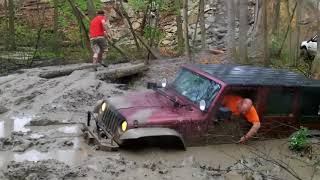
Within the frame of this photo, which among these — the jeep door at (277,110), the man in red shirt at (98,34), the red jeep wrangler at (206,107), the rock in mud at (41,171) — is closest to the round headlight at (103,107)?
the red jeep wrangler at (206,107)

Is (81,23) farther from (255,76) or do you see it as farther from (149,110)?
(149,110)

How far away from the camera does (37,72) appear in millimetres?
15125

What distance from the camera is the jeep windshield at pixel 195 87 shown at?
8406 millimetres

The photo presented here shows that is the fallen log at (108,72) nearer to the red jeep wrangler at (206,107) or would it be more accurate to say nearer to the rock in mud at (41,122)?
the rock in mud at (41,122)

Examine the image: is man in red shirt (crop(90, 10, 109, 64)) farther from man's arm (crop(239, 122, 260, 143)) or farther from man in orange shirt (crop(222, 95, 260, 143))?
man's arm (crop(239, 122, 260, 143))

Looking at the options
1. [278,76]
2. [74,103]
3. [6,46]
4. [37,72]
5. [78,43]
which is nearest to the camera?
[278,76]

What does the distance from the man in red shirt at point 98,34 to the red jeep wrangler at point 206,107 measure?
7014 mm

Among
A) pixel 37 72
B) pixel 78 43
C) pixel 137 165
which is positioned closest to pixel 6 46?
pixel 78 43

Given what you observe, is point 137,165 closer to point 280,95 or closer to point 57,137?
point 57,137

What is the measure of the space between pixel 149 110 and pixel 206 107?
0.87m

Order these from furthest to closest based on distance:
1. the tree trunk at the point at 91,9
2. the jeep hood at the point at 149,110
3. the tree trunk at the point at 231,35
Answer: the tree trunk at the point at 91,9, the tree trunk at the point at 231,35, the jeep hood at the point at 149,110

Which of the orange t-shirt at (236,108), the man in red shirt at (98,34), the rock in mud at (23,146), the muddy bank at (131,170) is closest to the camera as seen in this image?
the muddy bank at (131,170)

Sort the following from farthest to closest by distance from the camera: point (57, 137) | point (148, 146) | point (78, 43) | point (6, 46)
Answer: point (78, 43), point (6, 46), point (57, 137), point (148, 146)

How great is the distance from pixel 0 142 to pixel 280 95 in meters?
4.54
